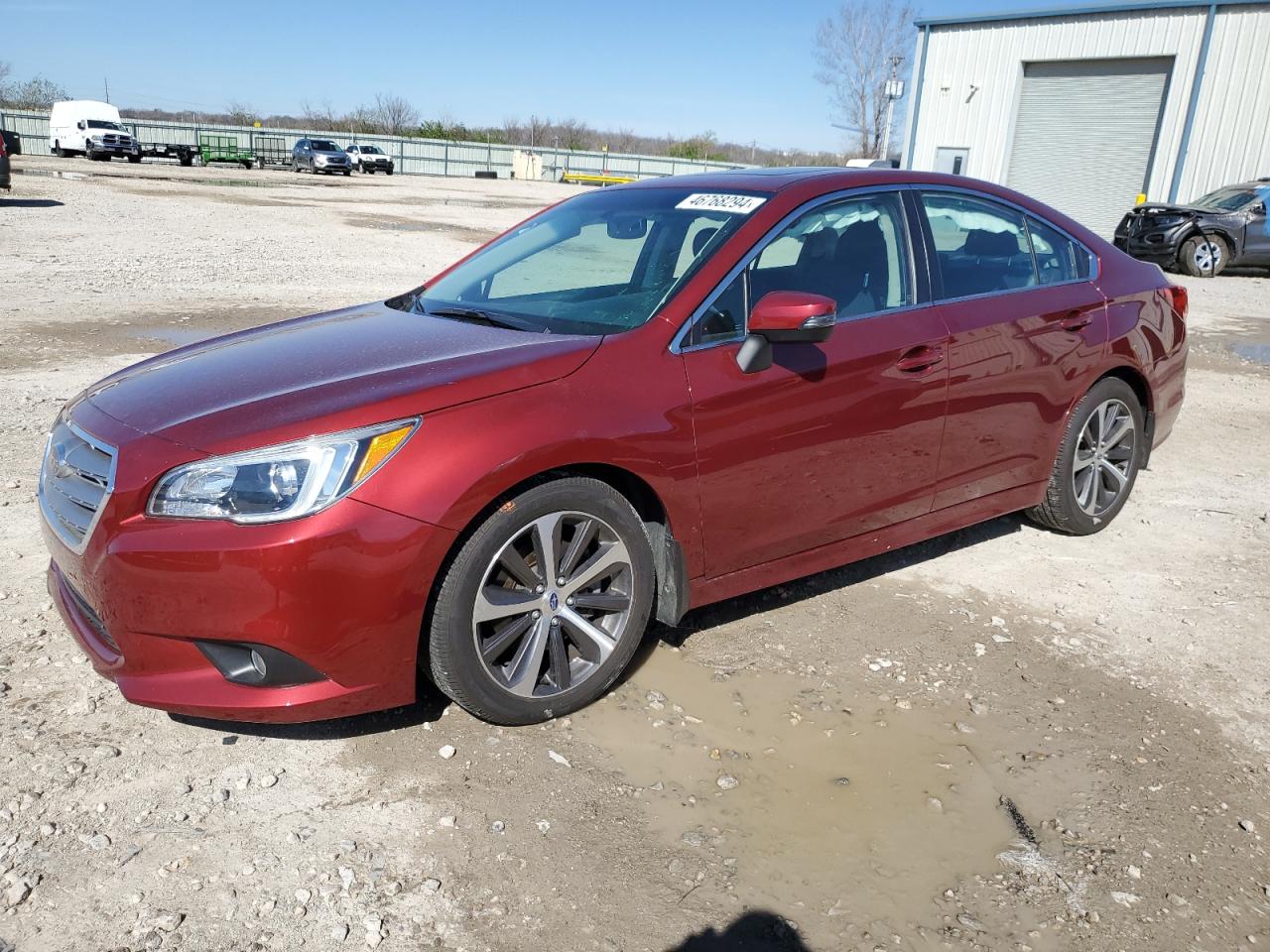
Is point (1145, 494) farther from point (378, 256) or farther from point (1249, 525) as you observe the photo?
point (378, 256)

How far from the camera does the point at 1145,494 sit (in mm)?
5754

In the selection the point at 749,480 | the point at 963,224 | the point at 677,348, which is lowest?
the point at 749,480

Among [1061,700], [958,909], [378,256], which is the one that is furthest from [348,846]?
[378,256]

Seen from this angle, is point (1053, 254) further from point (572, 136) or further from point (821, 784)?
point (572, 136)

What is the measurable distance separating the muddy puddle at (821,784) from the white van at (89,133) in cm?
4704

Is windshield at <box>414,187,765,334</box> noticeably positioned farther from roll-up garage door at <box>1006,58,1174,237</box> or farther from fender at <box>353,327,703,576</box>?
roll-up garage door at <box>1006,58,1174,237</box>

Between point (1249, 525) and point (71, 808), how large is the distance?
5.39 m

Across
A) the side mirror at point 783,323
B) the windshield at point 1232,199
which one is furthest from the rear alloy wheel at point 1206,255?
the side mirror at point 783,323

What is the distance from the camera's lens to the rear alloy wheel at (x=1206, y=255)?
17797 millimetres

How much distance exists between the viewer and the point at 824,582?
441 centimetres

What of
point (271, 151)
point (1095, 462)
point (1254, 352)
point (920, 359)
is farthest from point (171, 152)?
point (920, 359)

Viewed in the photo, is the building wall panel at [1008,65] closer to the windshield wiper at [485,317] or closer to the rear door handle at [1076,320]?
the rear door handle at [1076,320]

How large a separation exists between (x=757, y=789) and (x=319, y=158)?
47.5 meters

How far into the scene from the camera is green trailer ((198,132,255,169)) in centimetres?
4788
